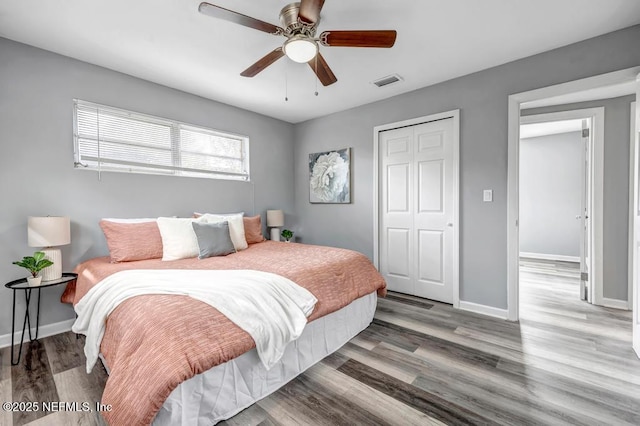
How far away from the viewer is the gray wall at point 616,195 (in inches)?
122

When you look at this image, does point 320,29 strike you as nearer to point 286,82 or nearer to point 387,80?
point 286,82

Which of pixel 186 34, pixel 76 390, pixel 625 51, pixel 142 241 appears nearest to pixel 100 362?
pixel 76 390

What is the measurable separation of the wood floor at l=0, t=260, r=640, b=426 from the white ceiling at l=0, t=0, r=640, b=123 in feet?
8.48

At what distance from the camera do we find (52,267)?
232cm

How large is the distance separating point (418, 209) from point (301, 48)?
7.90 feet

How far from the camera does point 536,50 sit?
102 inches

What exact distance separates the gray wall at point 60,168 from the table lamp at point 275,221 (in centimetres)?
108

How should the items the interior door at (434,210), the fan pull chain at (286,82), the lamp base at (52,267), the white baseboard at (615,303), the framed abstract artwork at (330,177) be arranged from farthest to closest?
the framed abstract artwork at (330,177)
the interior door at (434,210)
the white baseboard at (615,303)
the fan pull chain at (286,82)
the lamp base at (52,267)

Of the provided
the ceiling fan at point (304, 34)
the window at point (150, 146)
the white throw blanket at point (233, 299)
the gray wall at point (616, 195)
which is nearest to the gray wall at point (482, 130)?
the gray wall at point (616, 195)

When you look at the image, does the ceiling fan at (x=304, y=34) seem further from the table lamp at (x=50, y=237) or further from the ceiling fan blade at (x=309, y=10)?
the table lamp at (x=50, y=237)

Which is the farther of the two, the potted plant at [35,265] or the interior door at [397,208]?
the interior door at [397,208]

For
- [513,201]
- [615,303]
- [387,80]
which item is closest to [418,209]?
[513,201]

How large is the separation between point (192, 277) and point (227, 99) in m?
2.71

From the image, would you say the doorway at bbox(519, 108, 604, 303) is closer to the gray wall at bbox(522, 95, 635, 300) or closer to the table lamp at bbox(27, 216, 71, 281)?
the gray wall at bbox(522, 95, 635, 300)
